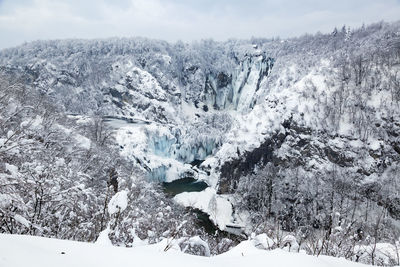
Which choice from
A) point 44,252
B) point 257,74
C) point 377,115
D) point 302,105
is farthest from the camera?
point 257,74

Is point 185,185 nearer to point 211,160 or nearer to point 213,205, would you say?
point 211,160

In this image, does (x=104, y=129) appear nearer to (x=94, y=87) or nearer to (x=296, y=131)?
(x=296, y=131)

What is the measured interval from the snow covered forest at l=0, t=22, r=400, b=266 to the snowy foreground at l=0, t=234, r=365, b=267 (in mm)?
785

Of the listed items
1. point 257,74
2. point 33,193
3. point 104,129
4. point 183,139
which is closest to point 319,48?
point 257,74

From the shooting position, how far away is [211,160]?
9688 cm

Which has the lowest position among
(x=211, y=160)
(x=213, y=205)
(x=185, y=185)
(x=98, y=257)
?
(x=185, y=185)

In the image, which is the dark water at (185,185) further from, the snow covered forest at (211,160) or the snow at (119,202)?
the snow at (119,202)

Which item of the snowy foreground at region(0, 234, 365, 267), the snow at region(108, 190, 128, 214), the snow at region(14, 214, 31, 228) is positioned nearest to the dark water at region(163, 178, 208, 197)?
the snow at region(108, 190, 128, 214)

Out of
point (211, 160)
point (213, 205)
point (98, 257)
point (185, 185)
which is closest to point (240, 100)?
point (211, 160)

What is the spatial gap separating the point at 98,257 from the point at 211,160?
9329cm

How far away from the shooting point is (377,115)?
78.2m

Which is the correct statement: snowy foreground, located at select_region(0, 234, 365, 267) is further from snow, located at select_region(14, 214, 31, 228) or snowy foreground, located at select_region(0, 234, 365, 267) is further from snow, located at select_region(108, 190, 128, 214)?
snow, located at select_region(108, 190, 128, 214)

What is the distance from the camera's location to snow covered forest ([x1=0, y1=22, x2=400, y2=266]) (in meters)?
8.65

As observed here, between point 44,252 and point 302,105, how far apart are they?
8451 cm
